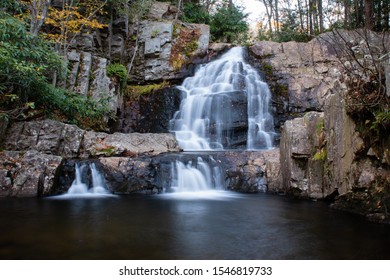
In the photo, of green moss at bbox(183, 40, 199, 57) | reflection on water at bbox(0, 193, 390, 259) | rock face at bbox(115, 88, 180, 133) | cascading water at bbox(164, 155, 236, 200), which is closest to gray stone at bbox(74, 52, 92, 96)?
rock face at bbox(115, 88, 180, 133)

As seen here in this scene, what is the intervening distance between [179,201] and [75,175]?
2846mm

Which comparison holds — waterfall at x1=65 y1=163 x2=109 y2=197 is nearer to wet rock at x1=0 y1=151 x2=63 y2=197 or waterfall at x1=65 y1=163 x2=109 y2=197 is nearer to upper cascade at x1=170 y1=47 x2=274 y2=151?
wet rock at x1=0 y1=151 x2=63 y2=197

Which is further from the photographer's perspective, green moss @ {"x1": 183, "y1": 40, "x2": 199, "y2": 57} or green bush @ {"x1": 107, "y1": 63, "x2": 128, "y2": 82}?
green moss @ {"x1": 183, "y1": 40, "x2": 199, "y2": 57}

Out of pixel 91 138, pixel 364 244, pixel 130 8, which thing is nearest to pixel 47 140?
pixel 91 138

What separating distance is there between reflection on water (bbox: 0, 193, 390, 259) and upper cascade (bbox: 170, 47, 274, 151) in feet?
15.6

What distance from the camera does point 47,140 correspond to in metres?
8.86

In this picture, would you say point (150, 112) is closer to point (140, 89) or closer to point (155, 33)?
point (140, 89)

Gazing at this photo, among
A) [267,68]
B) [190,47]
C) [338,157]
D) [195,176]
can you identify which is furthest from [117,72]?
[338,157]

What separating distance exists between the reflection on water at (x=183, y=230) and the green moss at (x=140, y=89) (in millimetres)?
7873

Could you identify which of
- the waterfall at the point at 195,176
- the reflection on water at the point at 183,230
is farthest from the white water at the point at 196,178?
the reflection on water at the point at 183,230

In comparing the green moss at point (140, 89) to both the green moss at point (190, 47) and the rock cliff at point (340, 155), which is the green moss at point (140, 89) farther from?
the rock cliff at point (340, 155)

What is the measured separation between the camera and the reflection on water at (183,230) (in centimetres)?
386

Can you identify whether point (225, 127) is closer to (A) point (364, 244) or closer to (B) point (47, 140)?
(B) point (47, 140)

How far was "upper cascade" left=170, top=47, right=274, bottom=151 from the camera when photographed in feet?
38.4
